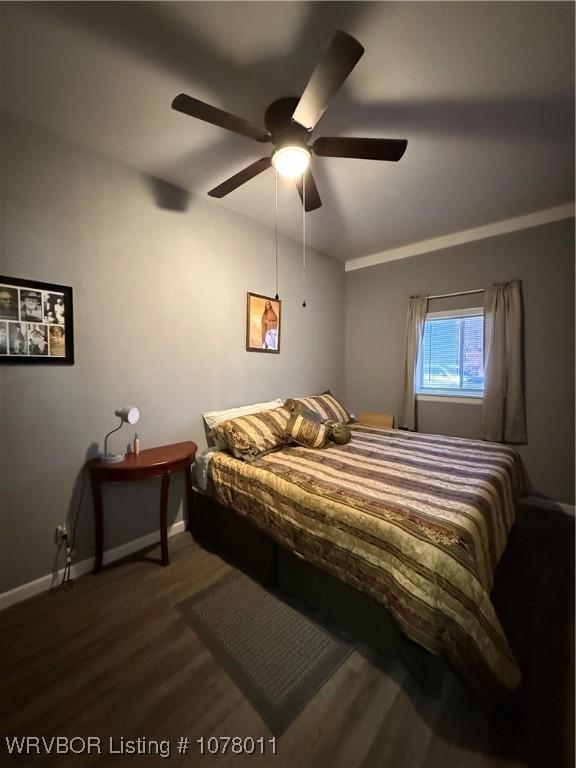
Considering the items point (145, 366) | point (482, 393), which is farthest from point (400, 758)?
point (482, 393)

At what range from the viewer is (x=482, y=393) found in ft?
10.4

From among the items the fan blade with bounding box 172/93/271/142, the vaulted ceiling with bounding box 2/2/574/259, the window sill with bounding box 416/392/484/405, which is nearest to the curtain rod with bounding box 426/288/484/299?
the vaulted ceiling with bounding box 2/2/574/259

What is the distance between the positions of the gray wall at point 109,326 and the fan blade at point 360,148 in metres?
1.35

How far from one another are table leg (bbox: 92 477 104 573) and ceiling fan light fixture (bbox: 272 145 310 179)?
2157 millimetres

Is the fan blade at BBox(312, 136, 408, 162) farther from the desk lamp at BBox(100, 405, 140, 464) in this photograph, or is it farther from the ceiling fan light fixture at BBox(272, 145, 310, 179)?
the desk lamp at BBox(100, 405, 140, 464)

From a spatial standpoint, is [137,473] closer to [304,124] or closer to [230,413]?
[230,413]

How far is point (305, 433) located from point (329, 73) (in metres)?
2.06

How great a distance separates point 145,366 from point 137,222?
105cm

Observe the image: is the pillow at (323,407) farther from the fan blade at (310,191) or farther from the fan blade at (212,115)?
the fan blade at (212,115)

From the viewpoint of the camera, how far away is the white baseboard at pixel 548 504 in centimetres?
271

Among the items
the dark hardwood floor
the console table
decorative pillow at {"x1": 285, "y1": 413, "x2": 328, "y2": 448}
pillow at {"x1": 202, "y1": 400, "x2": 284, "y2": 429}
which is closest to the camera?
the dark hardwood floor

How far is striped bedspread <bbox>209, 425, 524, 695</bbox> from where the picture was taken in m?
1.08

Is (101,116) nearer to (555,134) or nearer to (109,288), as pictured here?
(109,288)

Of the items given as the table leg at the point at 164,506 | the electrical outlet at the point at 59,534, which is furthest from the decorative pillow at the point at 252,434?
the electrical outlet at the point at 59,534
